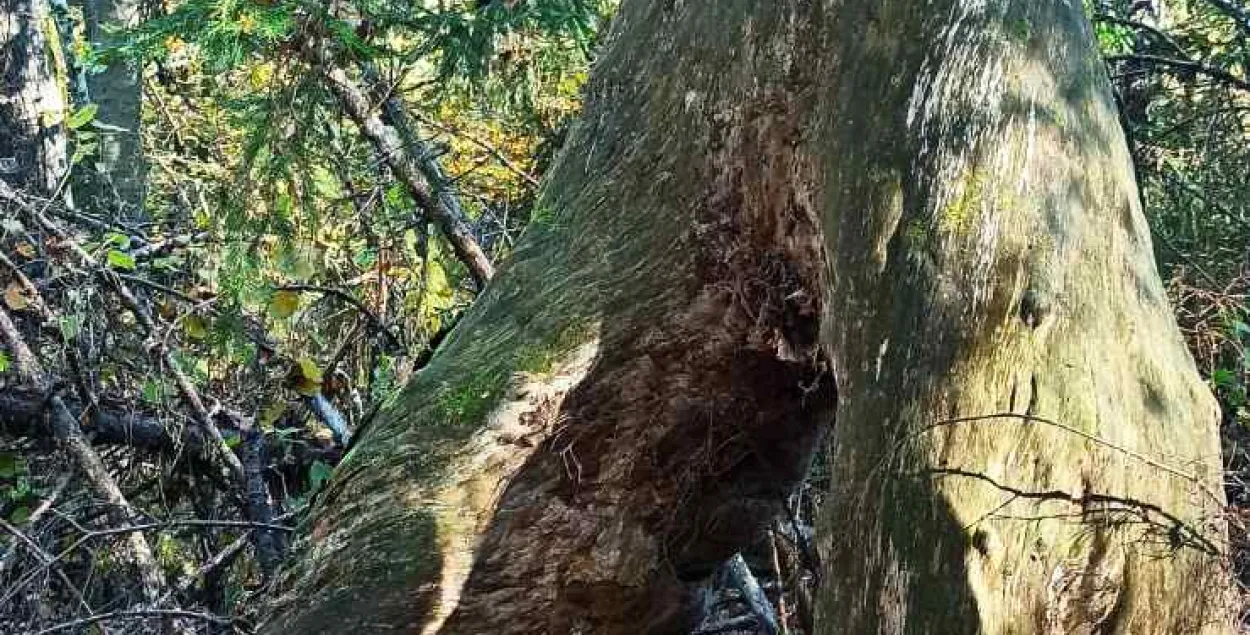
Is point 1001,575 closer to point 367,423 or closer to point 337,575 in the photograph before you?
point 337,575

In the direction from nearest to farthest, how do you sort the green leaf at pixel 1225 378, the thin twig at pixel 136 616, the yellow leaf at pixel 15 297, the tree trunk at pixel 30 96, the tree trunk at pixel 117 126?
1. the thin twig at pixel 136 616
2. the green leaf at pixel 1225 378
3. the yellow leaf at pixel 15 297
4. the tree trunk at pixel 30 96
5. the tree trunk at pixel 117 126

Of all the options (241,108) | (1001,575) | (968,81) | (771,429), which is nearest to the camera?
(1001,575)

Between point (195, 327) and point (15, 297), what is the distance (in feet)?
2.36

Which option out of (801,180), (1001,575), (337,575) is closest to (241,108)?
(337,575)

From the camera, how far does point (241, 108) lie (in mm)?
4199

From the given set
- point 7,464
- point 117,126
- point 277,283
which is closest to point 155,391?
point 277,283

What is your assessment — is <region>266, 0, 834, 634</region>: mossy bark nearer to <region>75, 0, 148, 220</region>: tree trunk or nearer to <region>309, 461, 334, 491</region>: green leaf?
<region>309, 461, 334, 491</region>: green leaf

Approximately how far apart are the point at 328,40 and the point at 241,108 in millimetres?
410

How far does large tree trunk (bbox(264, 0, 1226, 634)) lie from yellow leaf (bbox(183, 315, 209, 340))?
204 cm

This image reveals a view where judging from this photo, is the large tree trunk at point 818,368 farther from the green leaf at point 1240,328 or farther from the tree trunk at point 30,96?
the tree trunk at point 30,96

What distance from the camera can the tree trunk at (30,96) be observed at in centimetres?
629

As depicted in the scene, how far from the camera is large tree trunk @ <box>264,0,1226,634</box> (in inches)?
79.2

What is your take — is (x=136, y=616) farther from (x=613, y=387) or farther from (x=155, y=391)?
(x=613, y=387)

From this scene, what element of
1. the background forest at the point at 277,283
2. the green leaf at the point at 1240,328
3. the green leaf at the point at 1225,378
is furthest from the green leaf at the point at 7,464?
the green leaf at the point at 1225,378
